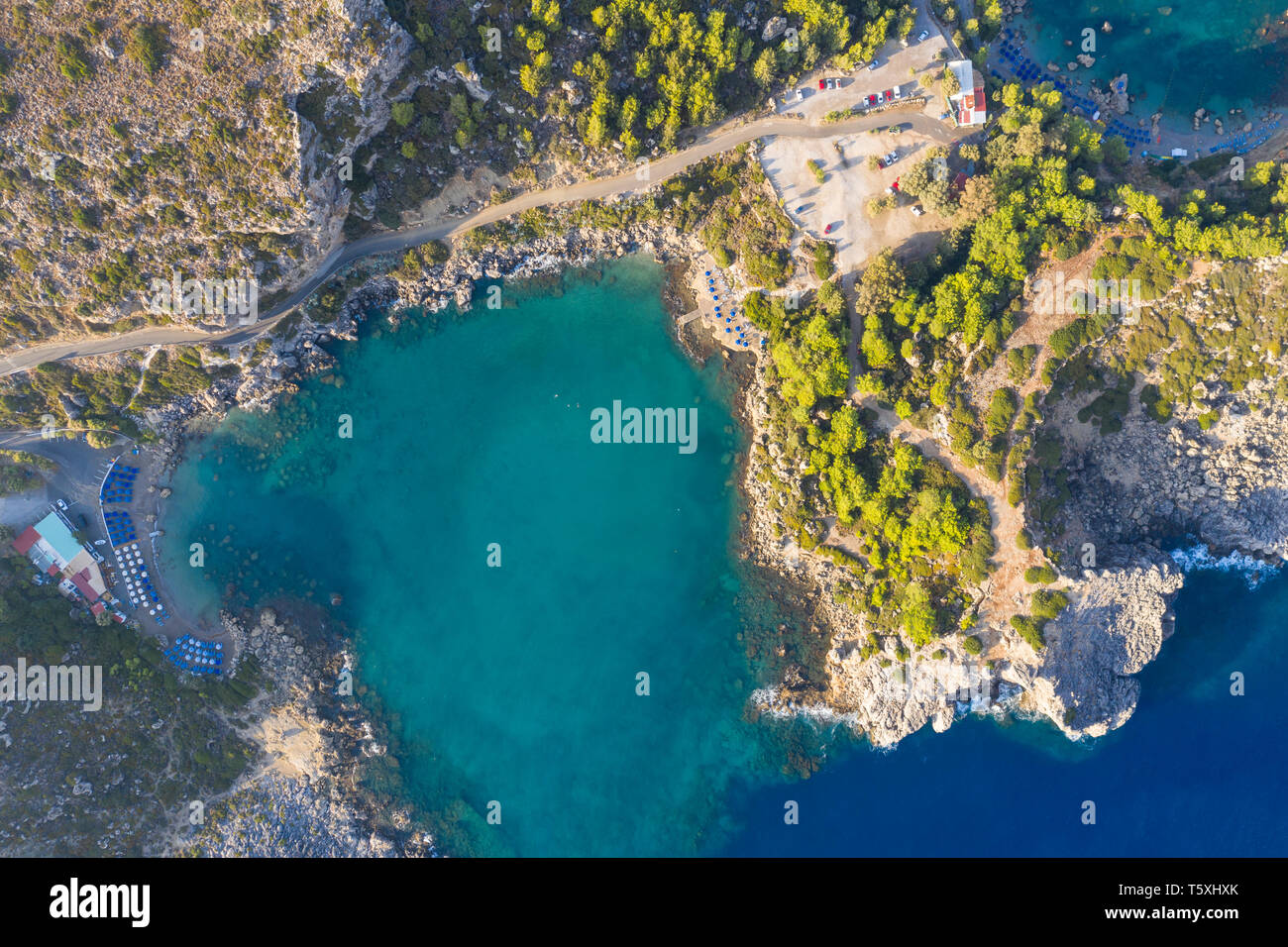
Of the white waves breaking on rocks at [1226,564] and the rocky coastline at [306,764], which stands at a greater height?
the white waves breaking on rocks at [1226,564]

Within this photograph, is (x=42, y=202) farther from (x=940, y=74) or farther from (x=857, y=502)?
(x=940, y=74)

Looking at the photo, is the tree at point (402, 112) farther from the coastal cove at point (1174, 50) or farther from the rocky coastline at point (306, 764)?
the coastal cove at point (1174, 50)

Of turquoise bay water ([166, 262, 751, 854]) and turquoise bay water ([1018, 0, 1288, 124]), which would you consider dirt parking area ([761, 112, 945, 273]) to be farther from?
turquoise bay water ([166, 262, 751, 854])

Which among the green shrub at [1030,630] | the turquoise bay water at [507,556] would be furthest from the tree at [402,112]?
the green shrub at [1030,630]

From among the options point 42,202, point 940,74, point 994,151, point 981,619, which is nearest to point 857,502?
point 981,619

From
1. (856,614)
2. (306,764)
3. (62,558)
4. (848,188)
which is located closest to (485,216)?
(848,188)
